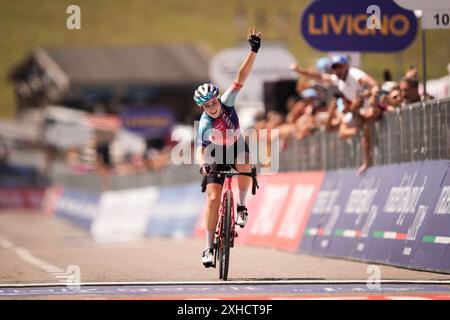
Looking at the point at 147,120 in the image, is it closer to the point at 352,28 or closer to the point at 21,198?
the point at 21,198

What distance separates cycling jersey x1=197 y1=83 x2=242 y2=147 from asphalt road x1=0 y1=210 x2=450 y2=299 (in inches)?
59.4

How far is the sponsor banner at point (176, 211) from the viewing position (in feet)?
93.5

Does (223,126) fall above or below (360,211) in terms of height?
above

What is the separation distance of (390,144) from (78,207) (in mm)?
32033

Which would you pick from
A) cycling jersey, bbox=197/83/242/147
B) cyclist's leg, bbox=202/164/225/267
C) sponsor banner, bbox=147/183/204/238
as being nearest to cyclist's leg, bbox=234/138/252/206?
cycling jersey, bbox=197/83/242/147

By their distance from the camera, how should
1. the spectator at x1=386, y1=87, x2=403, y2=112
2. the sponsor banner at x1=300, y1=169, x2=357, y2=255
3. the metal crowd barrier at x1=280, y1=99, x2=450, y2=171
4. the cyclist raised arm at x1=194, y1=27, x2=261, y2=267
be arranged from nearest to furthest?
the cyclist raised arm at x1=194, y1=27, x2=261, y2=267 → the metal crowd barrier at x1=280, y1=99, x2=450, y2=171 → the spectator at x1=386, y1=87, x2=403, y2=112 → the sponsor banner at x1=300, y1=169, x2=357, y2=255

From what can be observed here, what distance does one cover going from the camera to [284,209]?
2030cm

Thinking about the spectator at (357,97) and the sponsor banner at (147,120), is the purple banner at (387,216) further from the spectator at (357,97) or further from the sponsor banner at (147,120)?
the sponsor banner at (147,120)

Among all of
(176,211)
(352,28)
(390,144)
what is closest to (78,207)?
(176,211)

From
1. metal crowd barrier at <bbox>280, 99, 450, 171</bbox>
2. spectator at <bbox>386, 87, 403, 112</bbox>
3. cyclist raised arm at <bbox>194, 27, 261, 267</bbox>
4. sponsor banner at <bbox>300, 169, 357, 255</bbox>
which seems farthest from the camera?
sponsor banner at <bbox>300, 169, 357, 255</bbox>

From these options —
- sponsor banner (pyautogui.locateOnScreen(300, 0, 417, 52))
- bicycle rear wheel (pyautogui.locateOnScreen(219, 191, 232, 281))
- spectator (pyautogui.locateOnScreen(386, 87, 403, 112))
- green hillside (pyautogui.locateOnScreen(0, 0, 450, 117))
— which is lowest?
bicycle rear wheel (pyautogui.locateOnScreen(219, 191, 232, 281))

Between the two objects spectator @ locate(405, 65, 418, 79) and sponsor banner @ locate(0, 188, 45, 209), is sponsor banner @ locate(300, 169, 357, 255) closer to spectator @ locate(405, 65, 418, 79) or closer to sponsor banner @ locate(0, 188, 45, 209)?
spectator @ locate(405, 65, 418, 79)

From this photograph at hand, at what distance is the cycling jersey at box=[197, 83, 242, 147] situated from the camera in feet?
43.0
